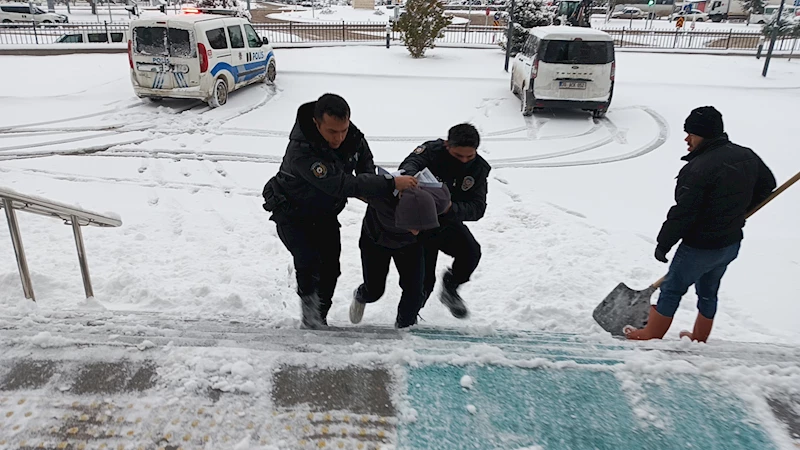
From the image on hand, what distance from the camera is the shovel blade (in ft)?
12.9

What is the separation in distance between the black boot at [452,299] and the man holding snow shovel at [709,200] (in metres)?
1.37

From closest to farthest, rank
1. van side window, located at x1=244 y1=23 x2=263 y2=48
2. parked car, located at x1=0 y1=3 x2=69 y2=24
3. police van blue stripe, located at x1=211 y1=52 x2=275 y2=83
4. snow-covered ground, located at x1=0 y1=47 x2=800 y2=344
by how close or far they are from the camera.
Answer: snow-covered ground, located at x1=0 y1=47 x2=800 y2=344 → police van blue stripe, located at x1=211 y1=52 x2=275 y2=83 → van side window, located at x1=244 y1=23 x2=263 y2=48 → parked car, located at x1=0 y1=3 x2=69 y2=24

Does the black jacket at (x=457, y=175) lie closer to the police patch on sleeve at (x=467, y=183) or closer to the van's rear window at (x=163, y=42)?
the police patch on sleeve at (x=467, y=183)

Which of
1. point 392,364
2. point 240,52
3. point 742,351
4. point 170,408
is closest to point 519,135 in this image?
point 240,52

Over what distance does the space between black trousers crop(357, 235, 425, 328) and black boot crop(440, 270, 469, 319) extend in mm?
527

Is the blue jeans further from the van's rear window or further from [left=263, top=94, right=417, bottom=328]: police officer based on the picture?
the van's rear window

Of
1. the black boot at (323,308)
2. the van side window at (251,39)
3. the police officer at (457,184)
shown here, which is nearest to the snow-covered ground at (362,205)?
the black boot at (323,308)

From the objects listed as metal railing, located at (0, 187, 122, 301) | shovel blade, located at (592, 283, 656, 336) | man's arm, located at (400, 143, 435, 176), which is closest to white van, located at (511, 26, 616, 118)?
shovel blade, located at (592, 283, 656, 336)

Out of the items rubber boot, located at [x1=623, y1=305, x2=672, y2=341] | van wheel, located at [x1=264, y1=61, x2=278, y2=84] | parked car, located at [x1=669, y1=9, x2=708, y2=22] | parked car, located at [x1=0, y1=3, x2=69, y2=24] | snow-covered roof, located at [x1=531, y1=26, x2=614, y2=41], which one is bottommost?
rubber boot, located at [x1=623, y1=305, x2=672, y2=341]

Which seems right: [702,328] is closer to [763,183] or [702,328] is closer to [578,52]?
[763,183]

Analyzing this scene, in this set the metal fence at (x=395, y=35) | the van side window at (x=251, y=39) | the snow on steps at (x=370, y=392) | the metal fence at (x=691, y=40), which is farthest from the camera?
the metal fence at (x=691, y=40)

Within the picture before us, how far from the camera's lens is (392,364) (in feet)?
8.54

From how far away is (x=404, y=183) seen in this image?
2.93m

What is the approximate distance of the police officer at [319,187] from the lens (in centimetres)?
292
